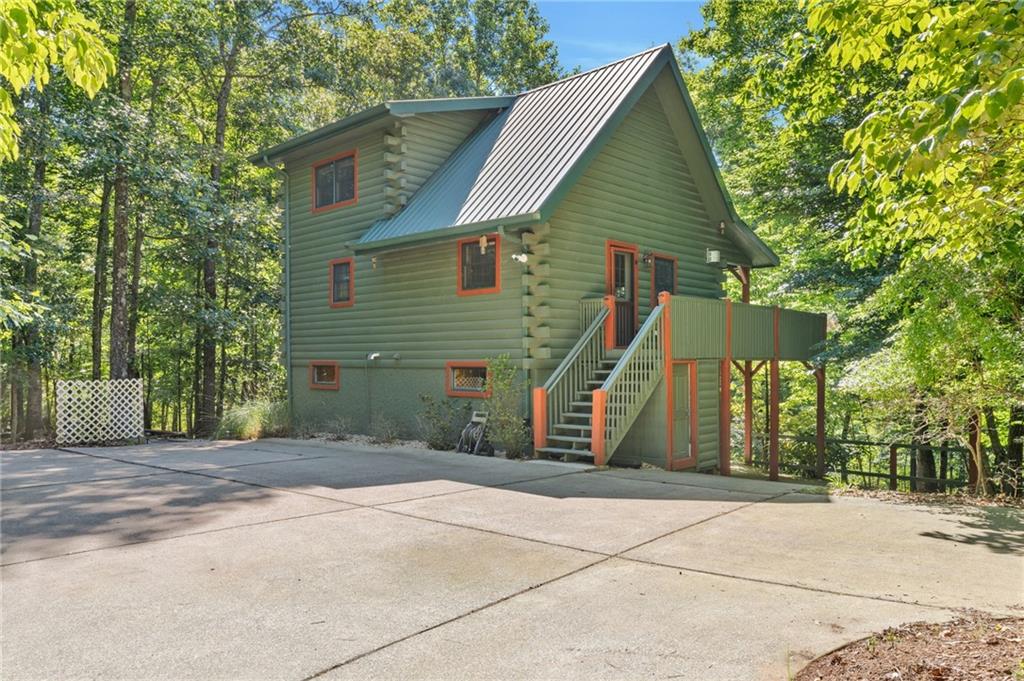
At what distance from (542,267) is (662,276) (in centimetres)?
378

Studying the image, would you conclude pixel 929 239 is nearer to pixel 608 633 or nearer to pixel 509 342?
pixel 509 342

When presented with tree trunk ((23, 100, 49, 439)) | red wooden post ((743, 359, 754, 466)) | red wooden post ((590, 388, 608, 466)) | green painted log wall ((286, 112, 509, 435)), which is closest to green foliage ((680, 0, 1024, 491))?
red wooden post ((743, 359, 754, 466))

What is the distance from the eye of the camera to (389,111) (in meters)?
14.0

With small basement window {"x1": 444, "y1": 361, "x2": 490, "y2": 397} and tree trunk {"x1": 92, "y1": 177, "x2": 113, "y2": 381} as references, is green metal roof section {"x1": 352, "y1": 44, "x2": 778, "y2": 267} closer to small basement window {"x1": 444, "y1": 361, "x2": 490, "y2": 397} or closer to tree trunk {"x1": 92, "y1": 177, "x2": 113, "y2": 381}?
small basement window {"x1": 444, "y1": 361, "x2": 490, "y2": 397}

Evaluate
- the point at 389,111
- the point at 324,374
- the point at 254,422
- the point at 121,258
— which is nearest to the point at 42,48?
the point at 389,111

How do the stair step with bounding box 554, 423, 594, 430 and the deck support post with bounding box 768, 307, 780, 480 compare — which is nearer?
the stair step with bounding box 554, 423, 594, 430

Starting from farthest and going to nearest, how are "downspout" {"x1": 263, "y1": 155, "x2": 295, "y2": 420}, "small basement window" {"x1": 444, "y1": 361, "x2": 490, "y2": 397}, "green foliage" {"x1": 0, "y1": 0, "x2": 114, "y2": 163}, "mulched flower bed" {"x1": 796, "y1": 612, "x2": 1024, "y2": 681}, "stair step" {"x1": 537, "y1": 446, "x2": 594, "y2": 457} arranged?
"downspout" {"x1": 263, "y1": 155, "x2": 295, "y2": 420} → "small basement window" {"x1": 444, "y1": 361, "x2": 490, "y2": 397} → "stair step" {"x1": 537, "y1": 446, "x2": 594, "y2": 457} → "green foliage" {"x1": 0, "y1": 0, "x2": 114, "y2": 163} → "mulched flower bed" {"x1": 796, "y1": 612, "x2": 1024, "y2": 681}

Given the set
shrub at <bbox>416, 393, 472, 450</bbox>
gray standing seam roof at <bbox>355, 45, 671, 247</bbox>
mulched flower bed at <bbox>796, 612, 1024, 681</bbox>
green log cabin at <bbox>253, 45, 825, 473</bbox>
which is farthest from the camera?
shrub at <bbox>416, 393, 472, 450</bbox>

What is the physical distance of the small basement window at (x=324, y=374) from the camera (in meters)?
16.1

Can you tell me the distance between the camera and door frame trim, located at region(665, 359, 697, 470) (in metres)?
11.3

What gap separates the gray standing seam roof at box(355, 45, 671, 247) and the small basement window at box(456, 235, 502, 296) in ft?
2.51

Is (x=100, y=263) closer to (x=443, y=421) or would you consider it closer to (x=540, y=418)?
(x=443, y=421)

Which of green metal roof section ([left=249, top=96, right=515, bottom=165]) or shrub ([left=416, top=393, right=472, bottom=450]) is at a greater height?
green metal roof section ([left=249, top=96, right=515, bottom=165])

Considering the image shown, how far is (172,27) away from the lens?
17.8m
